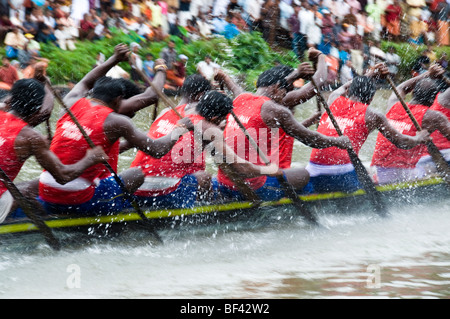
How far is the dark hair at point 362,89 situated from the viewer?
6.22 meters

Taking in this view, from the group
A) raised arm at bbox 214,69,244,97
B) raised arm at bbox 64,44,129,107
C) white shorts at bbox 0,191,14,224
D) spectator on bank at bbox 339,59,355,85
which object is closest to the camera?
white shorts at bbox 0,191,14,224

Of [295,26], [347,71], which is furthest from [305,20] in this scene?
[347,71]

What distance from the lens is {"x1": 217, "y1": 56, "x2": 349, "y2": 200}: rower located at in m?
5.68

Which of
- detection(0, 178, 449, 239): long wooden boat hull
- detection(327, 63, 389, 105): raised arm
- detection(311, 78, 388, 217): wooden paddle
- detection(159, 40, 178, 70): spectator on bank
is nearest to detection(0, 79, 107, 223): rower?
detection(0, 178, 449, 239): long wooden boat hull

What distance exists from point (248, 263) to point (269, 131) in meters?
1.20

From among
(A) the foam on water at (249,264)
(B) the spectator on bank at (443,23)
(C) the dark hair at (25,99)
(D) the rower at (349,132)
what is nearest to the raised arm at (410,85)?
(D) the rower at (349,132)

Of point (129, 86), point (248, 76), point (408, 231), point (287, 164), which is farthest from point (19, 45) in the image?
point (408, 231)

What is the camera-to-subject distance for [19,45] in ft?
36.5

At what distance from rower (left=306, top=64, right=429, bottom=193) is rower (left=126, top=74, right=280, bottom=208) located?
0.90 metres

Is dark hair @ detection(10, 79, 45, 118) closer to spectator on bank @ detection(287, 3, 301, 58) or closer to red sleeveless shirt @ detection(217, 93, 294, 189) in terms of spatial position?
red sleeveless shirt @ detection(217, 93, 294, 189)

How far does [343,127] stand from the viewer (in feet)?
21.0

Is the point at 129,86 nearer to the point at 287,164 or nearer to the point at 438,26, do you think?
the point at 287,164
